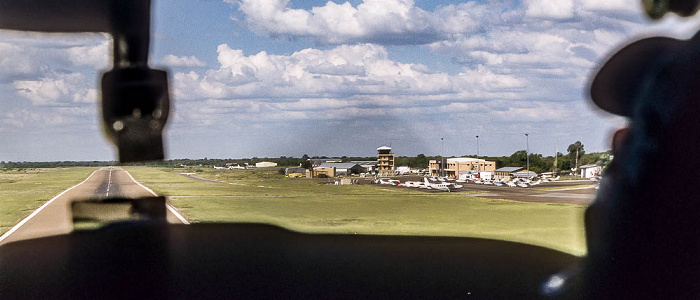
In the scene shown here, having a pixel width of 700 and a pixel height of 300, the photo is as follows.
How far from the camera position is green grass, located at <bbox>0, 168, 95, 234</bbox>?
4066mm

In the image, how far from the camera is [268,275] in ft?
12.7

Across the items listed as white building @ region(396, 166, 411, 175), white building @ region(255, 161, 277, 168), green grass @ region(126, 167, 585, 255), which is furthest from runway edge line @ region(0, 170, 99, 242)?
white building @ region(396, 166, 411, 175)

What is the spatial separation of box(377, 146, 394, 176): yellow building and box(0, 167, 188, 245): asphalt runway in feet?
5.33

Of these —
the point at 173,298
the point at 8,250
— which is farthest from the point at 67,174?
the point at 173,298

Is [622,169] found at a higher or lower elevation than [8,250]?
higher

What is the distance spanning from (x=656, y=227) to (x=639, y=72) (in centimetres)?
61

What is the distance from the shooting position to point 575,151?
3.76m

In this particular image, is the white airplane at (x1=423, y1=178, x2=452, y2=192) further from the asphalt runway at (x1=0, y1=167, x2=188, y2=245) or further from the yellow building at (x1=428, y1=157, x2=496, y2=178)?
the asphalt runway at (x1=0, y1=167, x2=188, y2=245)

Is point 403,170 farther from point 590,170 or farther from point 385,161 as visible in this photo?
point 590,170

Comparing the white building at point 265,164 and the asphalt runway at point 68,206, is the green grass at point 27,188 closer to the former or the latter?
the asphalt runway at point 68,206

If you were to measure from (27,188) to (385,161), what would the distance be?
3245 millimetres

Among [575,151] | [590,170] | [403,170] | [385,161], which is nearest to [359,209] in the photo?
[403,170]

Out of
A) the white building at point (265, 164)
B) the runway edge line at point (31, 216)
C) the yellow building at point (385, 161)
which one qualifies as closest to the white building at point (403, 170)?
the yellow building at point (385, 161)

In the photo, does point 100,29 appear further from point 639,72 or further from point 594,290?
point 594,290
